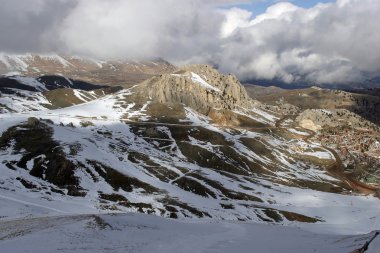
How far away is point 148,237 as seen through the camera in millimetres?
51938

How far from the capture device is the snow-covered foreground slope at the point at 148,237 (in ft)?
146

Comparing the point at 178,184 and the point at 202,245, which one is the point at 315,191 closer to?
the point at 178,184

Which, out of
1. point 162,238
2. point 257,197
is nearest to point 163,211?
point 257,197

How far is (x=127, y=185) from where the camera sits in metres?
139

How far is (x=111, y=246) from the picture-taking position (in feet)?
151

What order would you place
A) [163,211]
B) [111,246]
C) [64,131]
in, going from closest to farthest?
[111,246] < [163,211] < [64,131]

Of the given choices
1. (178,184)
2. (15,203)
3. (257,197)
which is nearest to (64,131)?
(178,184)

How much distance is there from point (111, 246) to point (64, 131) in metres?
149

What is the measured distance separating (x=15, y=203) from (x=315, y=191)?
468 ft

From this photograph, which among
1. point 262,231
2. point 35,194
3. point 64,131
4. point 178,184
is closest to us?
point 262,231

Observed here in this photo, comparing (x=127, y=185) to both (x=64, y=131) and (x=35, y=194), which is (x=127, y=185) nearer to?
(x=35, y=194)

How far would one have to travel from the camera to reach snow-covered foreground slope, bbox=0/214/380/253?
44.4 meters

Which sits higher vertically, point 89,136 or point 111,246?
point 89,136

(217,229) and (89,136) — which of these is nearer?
(217,229)
